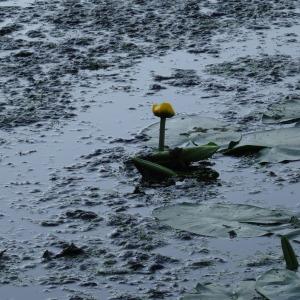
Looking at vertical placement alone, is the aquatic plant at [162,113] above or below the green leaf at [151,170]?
above

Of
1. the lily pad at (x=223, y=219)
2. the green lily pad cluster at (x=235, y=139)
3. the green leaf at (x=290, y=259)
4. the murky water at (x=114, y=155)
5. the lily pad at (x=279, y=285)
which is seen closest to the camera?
the lily pad at (x=279, y=285)

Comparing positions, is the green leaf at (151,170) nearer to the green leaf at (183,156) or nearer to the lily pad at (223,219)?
the green leaf at (183,156)

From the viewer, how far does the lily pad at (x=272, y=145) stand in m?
3.94

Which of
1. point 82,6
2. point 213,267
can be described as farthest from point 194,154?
point 82,6

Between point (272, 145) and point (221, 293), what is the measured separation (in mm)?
1318

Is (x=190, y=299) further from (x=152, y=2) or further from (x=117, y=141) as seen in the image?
(x=152, y=2)

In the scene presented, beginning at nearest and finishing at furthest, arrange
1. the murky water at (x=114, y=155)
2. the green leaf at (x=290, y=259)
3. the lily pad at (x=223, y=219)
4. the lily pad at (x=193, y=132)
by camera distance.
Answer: the green leaf at (x=290, y=259) → the murky water at (x=114, y=155) → the lily pad at (x=223, y=219) → the lily pad at (x=193, y=132)

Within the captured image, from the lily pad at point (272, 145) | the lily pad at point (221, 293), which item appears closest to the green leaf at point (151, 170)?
the lily pad at point (272, 145)

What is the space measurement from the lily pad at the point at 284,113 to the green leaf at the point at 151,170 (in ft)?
2.29

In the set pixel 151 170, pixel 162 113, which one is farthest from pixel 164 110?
pixel 151 170

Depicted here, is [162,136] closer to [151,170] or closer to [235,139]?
[151,170]

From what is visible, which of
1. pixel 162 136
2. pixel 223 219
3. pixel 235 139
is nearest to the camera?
pixel 223 219

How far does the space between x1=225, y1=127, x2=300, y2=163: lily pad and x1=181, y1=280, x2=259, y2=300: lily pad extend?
1148 mm

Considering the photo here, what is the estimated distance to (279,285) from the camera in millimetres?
2781
